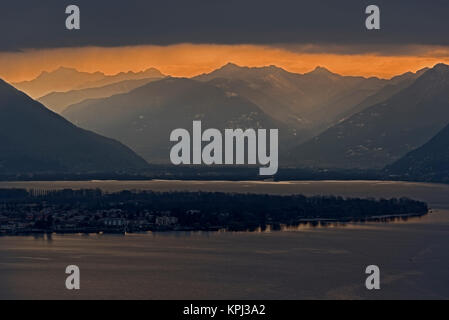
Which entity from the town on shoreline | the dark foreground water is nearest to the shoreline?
the town on shoreline

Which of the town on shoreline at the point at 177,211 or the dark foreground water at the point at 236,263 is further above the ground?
the town on shoreline at the point at 177,211

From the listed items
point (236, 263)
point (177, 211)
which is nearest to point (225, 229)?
point (177, 211)

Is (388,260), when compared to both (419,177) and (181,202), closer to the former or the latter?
(181,202)

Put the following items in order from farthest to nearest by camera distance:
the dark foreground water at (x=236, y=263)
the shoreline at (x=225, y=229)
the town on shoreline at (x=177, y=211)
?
the town on shoreline at (x=177, y=211)
the shoreline at (x=225, y=229)
the dark foreground water at (x=236, y=263)

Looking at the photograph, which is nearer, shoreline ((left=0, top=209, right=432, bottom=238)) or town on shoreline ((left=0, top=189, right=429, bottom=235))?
Result: shoreline ((left=0, top=209, right=432, bottom=238))

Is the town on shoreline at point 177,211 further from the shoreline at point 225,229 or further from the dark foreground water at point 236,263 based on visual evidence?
the dark foreground water at point 236,263

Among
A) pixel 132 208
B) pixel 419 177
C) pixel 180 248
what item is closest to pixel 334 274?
pixel 180 248

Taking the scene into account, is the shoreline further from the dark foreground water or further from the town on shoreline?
the dark foreground water

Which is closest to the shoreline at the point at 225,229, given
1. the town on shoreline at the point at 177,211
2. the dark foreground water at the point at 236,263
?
the town on shoreline at the point at 177,211

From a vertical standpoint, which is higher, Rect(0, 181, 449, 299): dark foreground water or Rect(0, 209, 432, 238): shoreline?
Rect(0, 209, 432, 238): shoreline
